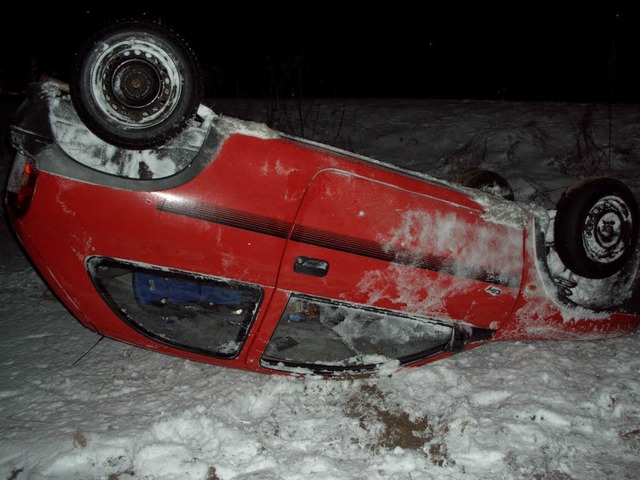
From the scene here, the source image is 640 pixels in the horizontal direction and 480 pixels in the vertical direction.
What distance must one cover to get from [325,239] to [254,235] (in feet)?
1.20

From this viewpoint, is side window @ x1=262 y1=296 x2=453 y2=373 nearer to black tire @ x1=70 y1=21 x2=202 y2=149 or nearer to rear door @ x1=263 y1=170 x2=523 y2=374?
rear door @ x1=263 y1=170 x2=523 y2=374

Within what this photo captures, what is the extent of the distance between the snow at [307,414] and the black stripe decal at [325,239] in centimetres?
48

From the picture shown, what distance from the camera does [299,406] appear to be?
2.60m

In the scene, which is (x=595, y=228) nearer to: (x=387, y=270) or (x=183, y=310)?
(x=387, y=270)

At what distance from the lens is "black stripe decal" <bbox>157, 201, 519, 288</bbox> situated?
210cm

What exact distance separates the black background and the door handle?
8.76m

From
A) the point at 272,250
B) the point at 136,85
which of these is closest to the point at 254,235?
the point at 272,250

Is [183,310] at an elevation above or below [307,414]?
above

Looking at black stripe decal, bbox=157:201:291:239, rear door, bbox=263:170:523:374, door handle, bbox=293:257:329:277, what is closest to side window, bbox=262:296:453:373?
rear door, bbox=263:170:523:374

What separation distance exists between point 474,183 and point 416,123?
4383mm

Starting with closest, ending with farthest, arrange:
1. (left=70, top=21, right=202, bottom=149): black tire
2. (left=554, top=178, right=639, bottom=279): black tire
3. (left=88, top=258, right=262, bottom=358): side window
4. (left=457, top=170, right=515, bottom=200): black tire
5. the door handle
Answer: (left=70, top=21, right=202, bottom=149): black tire → the door handle → (left=88, top=258, right=262, bottom=358): side window → (left=554, top=178, right=639, bottom=279): black tire → (left=457, top=170, right=515, bottom=200): black tire

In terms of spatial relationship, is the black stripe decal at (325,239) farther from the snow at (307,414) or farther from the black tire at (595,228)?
the black tire at (595,228)

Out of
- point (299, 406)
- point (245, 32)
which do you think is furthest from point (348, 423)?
point (245, 32)

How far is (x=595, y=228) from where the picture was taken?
110 inches
